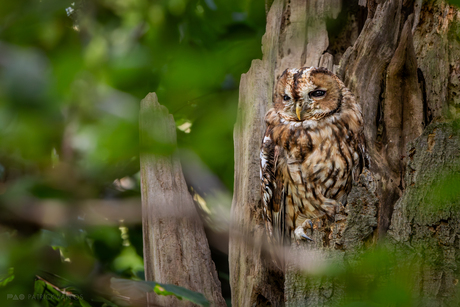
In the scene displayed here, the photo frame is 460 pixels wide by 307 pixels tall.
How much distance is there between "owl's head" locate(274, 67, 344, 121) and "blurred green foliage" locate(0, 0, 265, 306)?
0.60 m

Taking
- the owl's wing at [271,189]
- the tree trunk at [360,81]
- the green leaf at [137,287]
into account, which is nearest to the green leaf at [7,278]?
the green leaf at [137,287]

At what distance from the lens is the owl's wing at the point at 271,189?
2041mm

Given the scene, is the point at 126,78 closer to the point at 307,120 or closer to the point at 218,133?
the point at 218,133

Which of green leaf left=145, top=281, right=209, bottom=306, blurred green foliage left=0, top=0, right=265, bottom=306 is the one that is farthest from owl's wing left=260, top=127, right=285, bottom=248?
green leaf left=145, top=281, right=209, bottom=306

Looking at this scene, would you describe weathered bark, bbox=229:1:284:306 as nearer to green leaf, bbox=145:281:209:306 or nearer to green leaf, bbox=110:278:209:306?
green leaf, bbox=145:281:209:306

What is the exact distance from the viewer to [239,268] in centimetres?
196

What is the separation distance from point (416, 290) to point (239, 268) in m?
1.22

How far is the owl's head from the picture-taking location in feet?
6.63

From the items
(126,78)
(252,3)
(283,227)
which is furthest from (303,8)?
(126,78)

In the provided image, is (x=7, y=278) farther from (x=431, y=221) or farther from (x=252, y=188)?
(x=252, y=188)

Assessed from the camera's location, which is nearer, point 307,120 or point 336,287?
point 336,287

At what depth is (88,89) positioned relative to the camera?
88 centimetres

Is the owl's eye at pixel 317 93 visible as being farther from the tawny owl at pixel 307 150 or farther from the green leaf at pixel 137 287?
the green leaf at pixel 137 287

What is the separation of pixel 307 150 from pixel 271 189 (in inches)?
11.7
